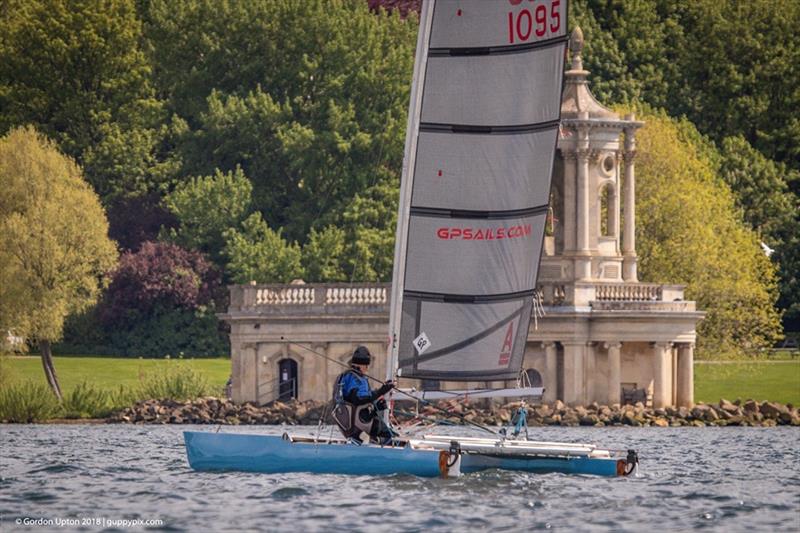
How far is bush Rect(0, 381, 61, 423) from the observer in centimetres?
6944

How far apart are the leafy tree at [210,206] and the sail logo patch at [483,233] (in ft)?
164

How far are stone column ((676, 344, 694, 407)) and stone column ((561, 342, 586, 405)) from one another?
302 centimetres

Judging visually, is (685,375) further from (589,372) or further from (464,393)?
(464,393)

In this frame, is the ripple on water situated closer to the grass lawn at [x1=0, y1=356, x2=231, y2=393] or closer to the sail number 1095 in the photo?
the sail number 1095

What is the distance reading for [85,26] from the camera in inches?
3807

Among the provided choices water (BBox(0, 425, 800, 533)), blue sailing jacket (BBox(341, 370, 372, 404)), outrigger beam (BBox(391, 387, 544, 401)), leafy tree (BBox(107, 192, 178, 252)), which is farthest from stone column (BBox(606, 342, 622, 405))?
leafy tree (BBox(107, 192, 178, 252))

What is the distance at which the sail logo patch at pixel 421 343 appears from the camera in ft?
136

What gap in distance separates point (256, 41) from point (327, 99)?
4592 mm

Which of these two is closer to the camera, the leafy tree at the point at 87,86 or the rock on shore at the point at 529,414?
the rock on shore at the point at 529,414

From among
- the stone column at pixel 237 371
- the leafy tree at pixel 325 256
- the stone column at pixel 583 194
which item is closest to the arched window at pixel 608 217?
the stone column at pixel 583 194

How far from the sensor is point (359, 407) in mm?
40812

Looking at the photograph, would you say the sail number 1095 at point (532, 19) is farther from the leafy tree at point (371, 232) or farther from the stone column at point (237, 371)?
the leafy tree at point (371, 232)

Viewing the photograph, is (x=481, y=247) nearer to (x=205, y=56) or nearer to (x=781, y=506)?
(x=781, y=506)

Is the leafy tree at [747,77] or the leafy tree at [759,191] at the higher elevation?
the leafy tree at [747,77]
